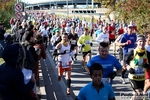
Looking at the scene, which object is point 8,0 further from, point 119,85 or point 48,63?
point 119,85

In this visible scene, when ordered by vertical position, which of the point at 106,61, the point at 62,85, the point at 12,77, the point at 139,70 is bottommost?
the point at 62,85

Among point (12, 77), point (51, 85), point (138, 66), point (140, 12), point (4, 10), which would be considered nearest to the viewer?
point (12, 77)

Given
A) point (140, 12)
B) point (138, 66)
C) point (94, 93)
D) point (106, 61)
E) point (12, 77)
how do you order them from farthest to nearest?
point (140, 12)
point (138, 66)
point (106, 61)
point (94, 93)
point (12, 77)

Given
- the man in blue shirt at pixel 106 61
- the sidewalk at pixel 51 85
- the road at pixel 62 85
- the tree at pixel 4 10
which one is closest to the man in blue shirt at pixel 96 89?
the man in blue shirt at pixel 106 61

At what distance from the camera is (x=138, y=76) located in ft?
22.5

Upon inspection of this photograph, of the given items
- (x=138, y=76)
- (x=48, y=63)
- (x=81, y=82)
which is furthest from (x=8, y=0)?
(x=138, y=76)

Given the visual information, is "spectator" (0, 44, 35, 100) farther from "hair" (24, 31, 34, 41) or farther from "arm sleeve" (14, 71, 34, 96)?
"hair" (24, 31, 34, 41)

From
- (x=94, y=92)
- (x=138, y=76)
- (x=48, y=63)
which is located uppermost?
(x=94, y=92)

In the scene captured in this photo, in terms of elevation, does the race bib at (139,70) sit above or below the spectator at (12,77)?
below

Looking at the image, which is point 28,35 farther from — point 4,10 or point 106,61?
point 4,10

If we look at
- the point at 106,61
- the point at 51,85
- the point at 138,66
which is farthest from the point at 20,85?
the point at 51,85

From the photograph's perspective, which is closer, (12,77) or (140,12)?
(12,77)

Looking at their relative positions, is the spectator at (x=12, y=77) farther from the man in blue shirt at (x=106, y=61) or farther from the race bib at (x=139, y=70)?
the race bib at (x=139, y=70)

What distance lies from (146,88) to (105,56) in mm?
1642
